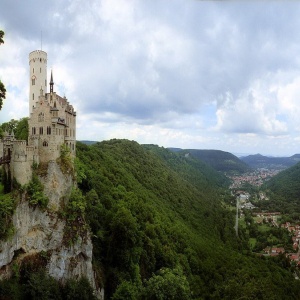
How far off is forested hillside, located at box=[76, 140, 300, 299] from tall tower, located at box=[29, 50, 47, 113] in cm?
1167

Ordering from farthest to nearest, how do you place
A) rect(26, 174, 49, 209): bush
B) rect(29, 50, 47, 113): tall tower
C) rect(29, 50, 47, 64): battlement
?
rect(29, 50, 47, 113): tall tower < rect(29, 50, 47, 64): battlement < rect(26, 174, 49, 209): bush

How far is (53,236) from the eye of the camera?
40.8 m

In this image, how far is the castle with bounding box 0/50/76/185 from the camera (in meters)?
38.7

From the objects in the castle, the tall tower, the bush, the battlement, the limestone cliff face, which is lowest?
the limestone cliff face

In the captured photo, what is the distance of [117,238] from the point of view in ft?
172

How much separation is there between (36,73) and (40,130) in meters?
9.69

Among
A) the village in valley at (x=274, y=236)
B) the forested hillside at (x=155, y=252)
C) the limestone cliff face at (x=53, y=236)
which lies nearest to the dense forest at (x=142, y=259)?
the forested hillside at (x=155, y=252)

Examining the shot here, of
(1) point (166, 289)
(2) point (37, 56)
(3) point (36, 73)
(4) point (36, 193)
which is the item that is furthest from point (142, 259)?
(2) point (37, 56)

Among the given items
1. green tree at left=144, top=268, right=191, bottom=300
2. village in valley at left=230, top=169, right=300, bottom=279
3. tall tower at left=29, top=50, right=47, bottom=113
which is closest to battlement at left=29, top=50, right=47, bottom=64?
tall tower at left=29, top=50, right=47, bottom=113

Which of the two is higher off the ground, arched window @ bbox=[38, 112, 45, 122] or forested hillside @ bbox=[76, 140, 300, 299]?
arched window @ bbox=[38, 112, 45, 122]

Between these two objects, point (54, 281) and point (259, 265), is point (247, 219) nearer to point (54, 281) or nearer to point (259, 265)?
point (259, 265)

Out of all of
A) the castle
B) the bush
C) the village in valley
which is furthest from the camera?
the village in valley

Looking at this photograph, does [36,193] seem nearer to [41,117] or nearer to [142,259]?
[41,117]

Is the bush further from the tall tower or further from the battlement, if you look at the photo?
the battlement
